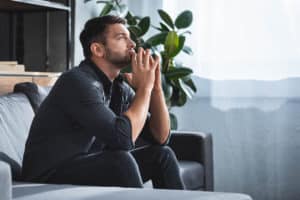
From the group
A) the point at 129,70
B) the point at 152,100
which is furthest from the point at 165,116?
the point at 129,70

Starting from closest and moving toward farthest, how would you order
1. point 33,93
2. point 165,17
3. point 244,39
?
1. point 33,93
2. point 165,17
3. point 244,39

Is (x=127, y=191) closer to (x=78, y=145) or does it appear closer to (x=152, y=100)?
(x=78, y=145)

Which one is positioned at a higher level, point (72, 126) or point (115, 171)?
point (72, 126)

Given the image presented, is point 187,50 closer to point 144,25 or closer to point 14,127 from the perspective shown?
point 144,25

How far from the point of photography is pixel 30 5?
12.1ft

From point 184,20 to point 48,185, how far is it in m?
2.14

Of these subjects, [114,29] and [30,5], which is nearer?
[114,29]

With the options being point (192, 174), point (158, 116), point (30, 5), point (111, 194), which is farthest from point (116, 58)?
point (30, 5)

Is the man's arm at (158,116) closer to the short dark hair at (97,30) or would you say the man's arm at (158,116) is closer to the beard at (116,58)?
the beard at (116,58)

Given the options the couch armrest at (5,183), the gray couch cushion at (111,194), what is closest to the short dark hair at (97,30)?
the gray couch cushion at (111,194)

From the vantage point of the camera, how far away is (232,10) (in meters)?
4.30

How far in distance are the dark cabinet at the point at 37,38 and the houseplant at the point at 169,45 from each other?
294mm

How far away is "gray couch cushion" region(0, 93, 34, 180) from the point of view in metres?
2.54

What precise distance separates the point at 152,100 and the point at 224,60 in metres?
1.63
